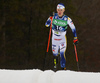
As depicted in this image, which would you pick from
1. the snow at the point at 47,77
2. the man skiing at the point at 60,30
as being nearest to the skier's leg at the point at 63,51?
the man skiing at the point at 60,30

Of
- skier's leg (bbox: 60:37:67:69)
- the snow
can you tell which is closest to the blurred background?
skier's leg (bbox: 60:37:67:69)

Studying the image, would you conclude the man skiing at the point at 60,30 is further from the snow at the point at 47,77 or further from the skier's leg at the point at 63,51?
the snow at the point at 47,77

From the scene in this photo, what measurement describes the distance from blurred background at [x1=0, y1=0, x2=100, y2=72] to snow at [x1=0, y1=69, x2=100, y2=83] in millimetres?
1746

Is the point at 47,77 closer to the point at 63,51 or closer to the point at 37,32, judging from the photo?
the point at 63,51

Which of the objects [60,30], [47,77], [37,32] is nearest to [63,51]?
[60,30]

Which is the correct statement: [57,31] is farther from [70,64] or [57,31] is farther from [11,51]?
[11,51]

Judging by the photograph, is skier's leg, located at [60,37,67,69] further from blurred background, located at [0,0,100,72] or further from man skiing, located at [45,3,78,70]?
blurred background, located at [0,0,100,72]

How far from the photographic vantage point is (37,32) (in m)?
2.40

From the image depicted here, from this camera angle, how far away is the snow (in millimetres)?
437

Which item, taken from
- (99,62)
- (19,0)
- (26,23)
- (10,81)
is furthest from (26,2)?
(10,81)

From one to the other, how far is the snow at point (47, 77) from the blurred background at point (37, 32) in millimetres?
1746

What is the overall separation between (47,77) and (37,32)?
1.98 meters

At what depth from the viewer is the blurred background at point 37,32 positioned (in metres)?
2.29

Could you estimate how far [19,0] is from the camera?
2.31m
